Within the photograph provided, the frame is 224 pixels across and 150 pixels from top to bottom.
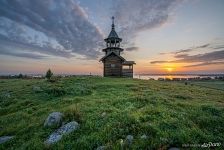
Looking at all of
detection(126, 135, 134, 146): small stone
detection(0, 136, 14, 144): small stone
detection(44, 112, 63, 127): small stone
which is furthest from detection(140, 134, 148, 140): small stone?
detection(0, 136, 14, 144): small stone

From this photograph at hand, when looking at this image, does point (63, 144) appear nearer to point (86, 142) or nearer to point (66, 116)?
point (86, 142)

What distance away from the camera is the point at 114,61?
4709cm

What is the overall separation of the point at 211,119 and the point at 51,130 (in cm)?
943

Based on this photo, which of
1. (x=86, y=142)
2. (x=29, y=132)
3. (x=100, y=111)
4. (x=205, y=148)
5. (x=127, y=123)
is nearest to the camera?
(x=205, y=148)

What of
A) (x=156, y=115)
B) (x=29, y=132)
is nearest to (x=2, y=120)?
(x=29, y=132)

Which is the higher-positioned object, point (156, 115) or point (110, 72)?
point (110, 72)

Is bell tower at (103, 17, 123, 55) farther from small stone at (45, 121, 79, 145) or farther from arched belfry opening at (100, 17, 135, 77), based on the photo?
small stone at (45, 121, 79, 145)

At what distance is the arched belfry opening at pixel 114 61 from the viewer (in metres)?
47.1

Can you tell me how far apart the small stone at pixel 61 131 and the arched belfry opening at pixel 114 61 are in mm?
36750

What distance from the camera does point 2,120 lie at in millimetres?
13633

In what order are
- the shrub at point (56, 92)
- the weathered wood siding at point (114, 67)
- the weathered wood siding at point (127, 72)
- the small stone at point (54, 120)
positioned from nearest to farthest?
the small stone at point (54, 120)
the shrub at point (56, 92)
the weathered wood siding at point (114, 67)
the weathered wood siding at point (127, 72)

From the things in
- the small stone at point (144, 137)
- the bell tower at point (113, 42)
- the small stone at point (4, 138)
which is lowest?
the small stone at point (4, 138)

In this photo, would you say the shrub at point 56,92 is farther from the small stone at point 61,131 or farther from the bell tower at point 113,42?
the bell tower at point 113,42

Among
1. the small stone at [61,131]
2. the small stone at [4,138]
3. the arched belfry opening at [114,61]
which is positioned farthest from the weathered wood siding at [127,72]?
the small stone at [4,138]
